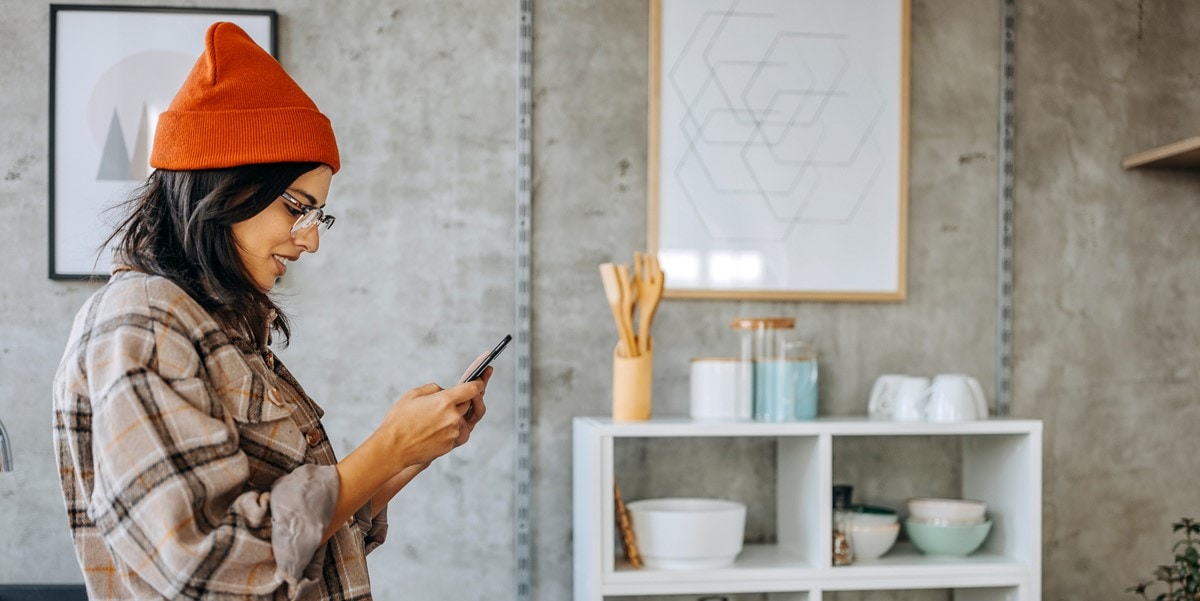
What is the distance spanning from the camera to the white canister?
8.04 ft

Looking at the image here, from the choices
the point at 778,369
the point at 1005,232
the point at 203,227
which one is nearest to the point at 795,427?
the point at 778,369

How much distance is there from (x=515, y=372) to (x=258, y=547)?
1.48 meters

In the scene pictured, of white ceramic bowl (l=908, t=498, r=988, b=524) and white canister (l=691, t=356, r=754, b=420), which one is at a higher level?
white canister (l=691, t=356, r=754, b=420)

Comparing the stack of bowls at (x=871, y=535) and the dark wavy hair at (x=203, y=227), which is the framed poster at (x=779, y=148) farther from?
the dark wavy hair at (x=203, y=227)

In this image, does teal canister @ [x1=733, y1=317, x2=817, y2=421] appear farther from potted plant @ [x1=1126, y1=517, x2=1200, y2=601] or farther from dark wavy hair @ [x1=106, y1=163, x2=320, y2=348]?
dark wavy hair @ [x1=106, y1=163, x2=320, y2=348]

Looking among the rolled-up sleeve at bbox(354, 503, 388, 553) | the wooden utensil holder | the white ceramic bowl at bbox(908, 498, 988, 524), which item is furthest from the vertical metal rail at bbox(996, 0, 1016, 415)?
the rolled-up sleeve at bbox(354, 503, 388, 553)

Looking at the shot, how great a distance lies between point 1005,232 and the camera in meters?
2.79

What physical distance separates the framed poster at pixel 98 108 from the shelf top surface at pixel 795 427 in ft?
4.16

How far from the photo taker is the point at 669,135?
8.75ft

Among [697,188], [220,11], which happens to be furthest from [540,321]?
[220,11]

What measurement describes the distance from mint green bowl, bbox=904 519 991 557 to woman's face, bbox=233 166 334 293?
5.70ft

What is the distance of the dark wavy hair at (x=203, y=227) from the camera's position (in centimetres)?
124

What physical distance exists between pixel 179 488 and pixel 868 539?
5.76 feet

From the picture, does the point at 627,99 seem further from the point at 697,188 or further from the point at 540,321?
the point at 540,321
